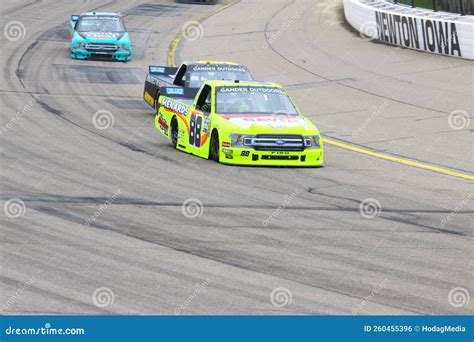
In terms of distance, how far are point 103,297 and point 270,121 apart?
29.1ft

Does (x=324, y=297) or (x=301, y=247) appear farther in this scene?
(x=301, y=247)

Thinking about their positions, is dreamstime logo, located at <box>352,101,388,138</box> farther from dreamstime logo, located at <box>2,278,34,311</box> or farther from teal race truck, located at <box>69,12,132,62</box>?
dreamstime logo, located at <box>2,278,34,311</box>

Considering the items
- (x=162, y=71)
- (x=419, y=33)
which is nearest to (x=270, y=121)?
(x=162, y=71)

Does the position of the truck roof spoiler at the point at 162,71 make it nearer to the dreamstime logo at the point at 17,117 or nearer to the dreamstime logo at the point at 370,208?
the dreamstime logo at the point at 17,117

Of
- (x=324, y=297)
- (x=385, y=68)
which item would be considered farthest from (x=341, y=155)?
(x=385, y=68)

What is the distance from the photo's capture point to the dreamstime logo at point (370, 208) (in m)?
14.7

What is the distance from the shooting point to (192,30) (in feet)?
145

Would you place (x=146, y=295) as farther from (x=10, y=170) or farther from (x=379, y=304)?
(x=10, y=170)

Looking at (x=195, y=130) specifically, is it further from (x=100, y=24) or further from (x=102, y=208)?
(x=100, y=24)

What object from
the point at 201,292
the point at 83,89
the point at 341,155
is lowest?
the point at 83,89

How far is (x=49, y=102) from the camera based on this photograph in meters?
26.7

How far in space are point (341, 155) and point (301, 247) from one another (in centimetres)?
831

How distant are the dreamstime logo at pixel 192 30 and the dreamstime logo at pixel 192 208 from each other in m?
27.1

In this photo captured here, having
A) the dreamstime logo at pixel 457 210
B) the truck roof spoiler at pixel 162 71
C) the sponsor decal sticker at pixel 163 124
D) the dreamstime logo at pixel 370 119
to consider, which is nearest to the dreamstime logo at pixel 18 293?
the dreamstime logo at pixel 457 210
